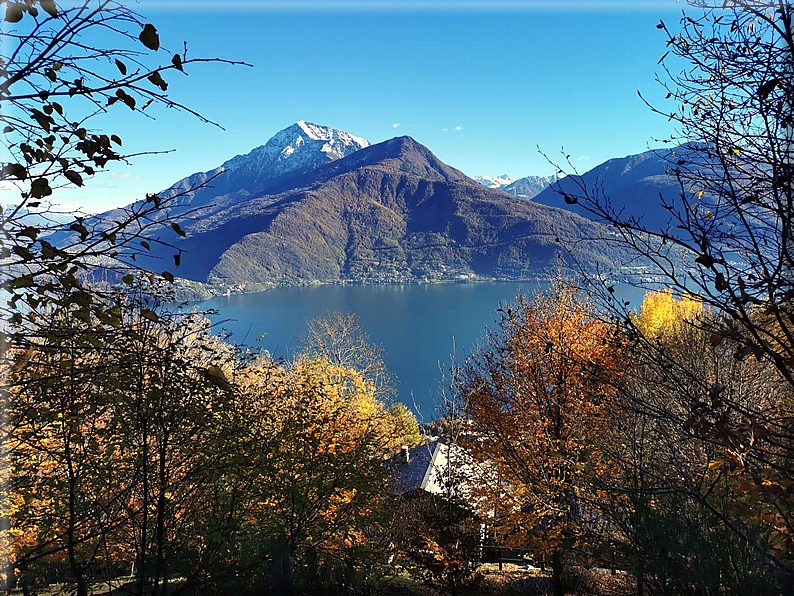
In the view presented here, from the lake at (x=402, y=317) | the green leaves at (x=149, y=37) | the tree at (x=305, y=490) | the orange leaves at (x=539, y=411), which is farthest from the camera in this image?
the lake at (x=402, y=317)

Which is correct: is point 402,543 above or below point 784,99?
below

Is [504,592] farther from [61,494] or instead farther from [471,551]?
[61,494]

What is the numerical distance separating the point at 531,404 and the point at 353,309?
11402 centimetres

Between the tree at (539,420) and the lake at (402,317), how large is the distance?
57.4ft

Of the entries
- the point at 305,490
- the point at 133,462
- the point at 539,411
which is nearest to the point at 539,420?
the point at 539,411

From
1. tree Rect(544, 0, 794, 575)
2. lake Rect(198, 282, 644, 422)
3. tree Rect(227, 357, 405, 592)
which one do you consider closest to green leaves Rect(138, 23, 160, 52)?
tree Rect(544, 0, 794, 575)

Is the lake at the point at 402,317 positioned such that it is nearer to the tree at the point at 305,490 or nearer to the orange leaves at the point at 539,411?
the orange leaves at the point at 539,411

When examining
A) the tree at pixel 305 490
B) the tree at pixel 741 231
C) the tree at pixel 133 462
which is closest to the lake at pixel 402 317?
the tree at pixel 305 490

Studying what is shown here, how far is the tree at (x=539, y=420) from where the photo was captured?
32.2ft

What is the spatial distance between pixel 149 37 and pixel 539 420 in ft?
34.2

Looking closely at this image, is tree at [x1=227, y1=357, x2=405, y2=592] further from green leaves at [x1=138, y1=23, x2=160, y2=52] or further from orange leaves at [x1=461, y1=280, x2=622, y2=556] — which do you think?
→ green leaves at [x1=138, y1=23, x2=160, y2=52]

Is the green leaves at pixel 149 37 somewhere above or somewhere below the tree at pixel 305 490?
above

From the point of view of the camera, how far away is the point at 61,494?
618 centimetres

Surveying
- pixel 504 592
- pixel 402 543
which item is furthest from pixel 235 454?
pixel 504 592
